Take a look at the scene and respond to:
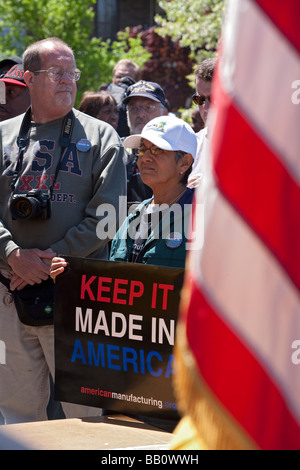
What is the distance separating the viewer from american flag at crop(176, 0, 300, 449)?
184 centimetres

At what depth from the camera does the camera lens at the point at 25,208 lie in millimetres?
4090

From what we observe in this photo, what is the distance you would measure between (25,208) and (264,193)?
246 centimetres

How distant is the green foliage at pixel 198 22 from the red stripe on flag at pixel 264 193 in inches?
433

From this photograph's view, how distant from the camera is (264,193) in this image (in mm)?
1851

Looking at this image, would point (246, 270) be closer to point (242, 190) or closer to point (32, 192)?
point (242, 190)

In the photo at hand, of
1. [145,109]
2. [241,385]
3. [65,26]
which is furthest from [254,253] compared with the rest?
[65,26]

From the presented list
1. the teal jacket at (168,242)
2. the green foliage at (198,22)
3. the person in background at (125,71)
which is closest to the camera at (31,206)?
the teal jacket at (168,242)

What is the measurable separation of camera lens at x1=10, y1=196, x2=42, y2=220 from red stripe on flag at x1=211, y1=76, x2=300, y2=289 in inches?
91.9

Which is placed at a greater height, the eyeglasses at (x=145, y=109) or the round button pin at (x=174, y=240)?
the round button pin at (x=174, y=240)

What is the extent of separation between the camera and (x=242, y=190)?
1.86m

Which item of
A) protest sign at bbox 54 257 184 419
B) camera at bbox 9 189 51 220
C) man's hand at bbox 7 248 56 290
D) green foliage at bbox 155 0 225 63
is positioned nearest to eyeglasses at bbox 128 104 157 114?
camera at bbox 9 189 51 220

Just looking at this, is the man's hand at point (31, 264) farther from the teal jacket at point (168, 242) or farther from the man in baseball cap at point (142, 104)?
the man in baseball cap at point (142, 104)

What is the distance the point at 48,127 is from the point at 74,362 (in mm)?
1447

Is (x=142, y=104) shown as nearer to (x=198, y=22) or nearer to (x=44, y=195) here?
(x=44, y=195)
